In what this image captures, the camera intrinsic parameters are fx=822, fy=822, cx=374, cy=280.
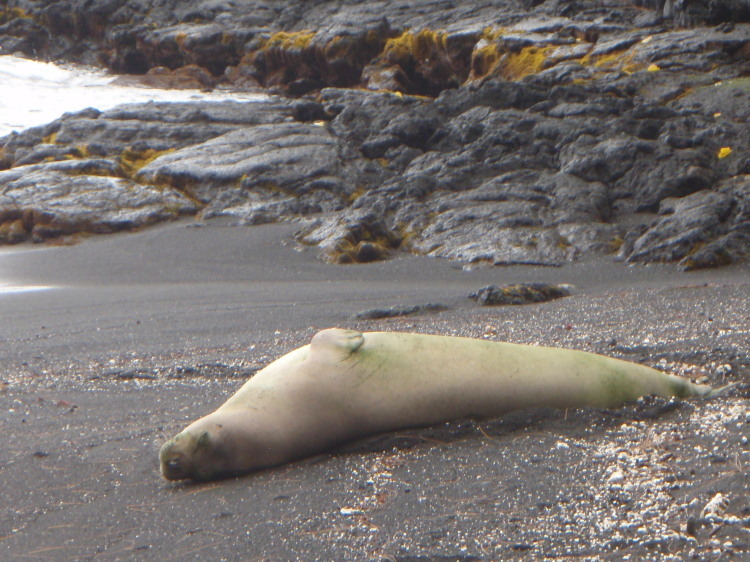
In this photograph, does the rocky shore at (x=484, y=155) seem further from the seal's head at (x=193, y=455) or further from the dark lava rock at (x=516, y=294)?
the seal's head at (x=193, y=455)

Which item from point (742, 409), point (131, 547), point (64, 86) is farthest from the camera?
point (64, 86)

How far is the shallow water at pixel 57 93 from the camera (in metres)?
18.4

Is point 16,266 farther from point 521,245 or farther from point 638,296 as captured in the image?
point 638,296

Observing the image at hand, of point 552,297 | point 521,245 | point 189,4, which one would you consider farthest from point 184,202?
point 189,4

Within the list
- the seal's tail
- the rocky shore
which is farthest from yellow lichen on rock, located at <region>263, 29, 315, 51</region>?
the seal's tail

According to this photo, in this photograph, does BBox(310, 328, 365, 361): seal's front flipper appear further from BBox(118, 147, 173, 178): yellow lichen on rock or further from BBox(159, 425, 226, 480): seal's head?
BBox(118, 147, 173, 178): yellow lichen on rock

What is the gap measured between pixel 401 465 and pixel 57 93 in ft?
66.9

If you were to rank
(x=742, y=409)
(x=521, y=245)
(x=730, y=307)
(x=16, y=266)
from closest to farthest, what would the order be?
(x=742, y=409) < (x=730, y=307) < (x=521, y=245) < (x=16, y=266)

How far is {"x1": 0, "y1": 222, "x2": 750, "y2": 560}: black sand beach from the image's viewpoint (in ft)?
6.51

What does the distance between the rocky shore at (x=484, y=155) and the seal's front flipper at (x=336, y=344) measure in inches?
213

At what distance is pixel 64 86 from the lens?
21297 millimetres

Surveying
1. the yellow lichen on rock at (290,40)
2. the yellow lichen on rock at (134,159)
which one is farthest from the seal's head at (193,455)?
the yellow lichen on rock at (290,40)

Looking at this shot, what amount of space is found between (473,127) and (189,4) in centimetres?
1536

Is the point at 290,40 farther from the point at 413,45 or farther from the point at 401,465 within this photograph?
the point at 401,465
